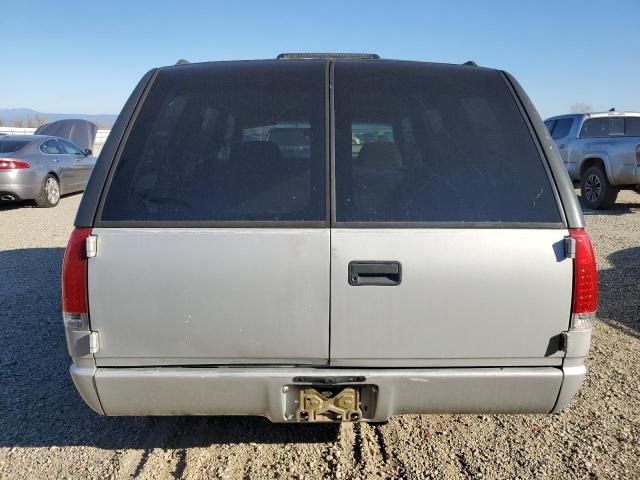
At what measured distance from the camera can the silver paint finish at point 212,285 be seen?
2035 millimetres

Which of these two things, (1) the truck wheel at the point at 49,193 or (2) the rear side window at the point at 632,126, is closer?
(1) the truck wheel at the point at 49,193

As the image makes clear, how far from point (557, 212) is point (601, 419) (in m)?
1.57

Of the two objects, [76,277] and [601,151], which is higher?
[76,277]

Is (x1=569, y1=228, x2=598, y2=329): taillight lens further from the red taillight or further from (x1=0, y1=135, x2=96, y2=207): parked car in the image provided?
the red taillight

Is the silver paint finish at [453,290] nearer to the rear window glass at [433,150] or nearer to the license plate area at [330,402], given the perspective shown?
the rear window glass at [433,150]

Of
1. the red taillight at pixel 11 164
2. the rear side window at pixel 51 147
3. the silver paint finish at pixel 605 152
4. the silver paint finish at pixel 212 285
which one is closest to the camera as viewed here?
the silver paint finish at pixel 212 285

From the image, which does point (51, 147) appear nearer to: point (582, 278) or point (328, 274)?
point (328, 274)

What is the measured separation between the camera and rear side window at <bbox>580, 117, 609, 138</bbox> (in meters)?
10.8

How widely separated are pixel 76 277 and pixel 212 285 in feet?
1.87

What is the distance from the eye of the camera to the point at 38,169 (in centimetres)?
1009

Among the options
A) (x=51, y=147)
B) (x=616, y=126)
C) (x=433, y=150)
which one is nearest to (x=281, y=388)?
(x=433, y=150)

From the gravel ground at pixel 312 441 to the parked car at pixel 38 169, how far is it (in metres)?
7.22

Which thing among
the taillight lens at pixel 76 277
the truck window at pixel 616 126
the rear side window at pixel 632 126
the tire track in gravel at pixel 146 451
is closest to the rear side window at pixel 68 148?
the tire track in gravel at pixel 146 451

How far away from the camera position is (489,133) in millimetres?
2268
